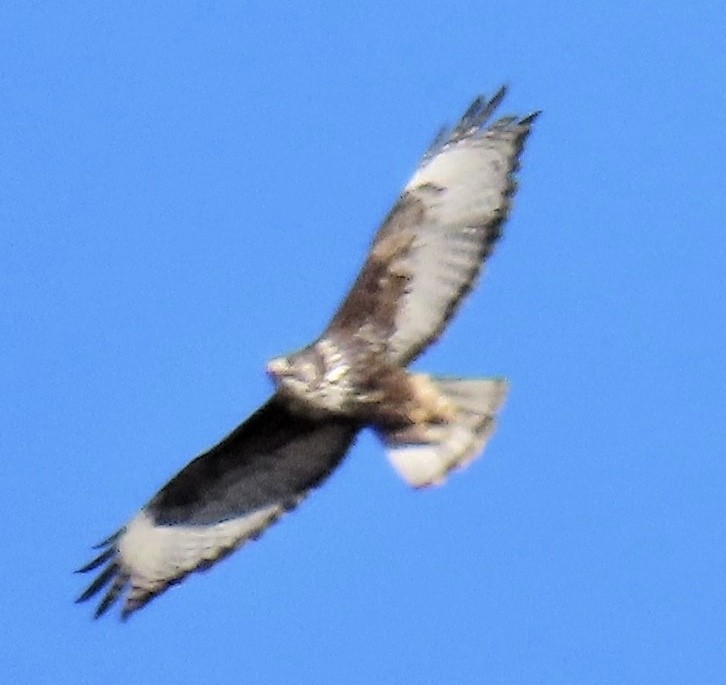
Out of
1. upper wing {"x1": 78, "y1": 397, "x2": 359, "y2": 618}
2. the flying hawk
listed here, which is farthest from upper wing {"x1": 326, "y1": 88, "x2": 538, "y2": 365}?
upper wing {"x1": 78, "y1": 397, "x2": 359, "y2": 618}

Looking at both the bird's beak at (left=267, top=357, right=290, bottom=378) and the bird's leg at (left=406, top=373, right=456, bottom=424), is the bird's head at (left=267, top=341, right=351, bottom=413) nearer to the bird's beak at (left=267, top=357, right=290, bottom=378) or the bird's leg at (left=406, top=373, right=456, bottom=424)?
the bird's beak at (left=267, top=357, right=290, bottom=378)

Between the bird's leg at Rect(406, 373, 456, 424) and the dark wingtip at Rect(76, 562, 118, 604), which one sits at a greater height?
the dark wingtip at Rect(76, 562, 118, 604)

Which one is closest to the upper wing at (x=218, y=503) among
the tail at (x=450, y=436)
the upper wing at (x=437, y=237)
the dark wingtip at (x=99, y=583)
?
the dark wingtip at (x=99, y=583)

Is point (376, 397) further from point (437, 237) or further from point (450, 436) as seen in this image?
point (437, 237)

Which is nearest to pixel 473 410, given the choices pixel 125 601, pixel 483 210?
pixel 483 210

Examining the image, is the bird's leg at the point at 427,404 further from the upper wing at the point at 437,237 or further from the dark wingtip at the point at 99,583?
the dark wingtip at the point at 99,583

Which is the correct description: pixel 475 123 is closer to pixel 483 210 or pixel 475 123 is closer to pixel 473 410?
pixel 483 210

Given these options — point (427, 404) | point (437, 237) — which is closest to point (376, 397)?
point (427, 404)

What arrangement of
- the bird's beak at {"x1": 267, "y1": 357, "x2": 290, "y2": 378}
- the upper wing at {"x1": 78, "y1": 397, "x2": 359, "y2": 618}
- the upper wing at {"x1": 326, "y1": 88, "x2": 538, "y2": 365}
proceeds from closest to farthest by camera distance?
1. the bird's beak at {"x1": 267, "y1": 357, "x2": 290, "y2": 378}
2. the upper wing at {"x1": 326, "y1": 88, "x2": 538, "y2": 365}
3. the upper wing at {"x1": 78, "y1": 397, "x2": 359, "y2": 618}
